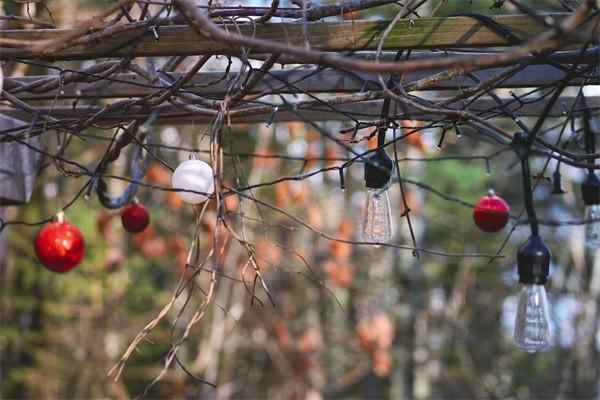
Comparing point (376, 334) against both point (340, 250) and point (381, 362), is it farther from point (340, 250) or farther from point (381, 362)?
point (340, 250)

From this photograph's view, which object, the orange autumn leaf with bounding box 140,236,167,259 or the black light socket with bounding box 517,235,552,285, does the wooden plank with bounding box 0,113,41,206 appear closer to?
the black light socket with bounding box 517,235,552,285

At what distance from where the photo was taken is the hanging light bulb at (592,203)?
2428 mm

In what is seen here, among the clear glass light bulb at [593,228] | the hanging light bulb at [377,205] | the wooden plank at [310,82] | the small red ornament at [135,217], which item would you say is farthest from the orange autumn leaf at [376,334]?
the hanging light bulb at [377,205]

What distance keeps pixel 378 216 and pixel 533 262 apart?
0.43 metres

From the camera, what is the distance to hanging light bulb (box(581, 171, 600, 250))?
7.97 feet

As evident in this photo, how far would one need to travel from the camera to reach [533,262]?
6.23ft

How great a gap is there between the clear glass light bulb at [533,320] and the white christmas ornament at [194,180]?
781mm

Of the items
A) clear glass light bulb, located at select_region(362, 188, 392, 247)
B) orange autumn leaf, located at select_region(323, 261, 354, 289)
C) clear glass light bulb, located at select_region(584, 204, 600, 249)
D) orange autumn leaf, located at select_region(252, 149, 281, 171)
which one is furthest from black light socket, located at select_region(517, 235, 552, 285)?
orange autumn leaf, located at select_region(323, 261, 354, 289)

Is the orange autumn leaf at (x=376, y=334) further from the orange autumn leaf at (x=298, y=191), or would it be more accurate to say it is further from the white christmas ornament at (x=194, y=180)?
the white christmas ornament at (x=194, y=180)

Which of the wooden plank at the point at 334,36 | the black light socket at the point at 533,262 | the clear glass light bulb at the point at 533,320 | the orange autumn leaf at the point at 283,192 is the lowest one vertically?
the clear glass light bulb at the point at 533,320

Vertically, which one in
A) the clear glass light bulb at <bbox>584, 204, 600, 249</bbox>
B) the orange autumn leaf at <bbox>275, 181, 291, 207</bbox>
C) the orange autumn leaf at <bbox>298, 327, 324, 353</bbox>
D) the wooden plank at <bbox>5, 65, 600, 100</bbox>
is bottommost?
the orange autumn leaf at <bbox>298, 327, 324, 353</bbox>

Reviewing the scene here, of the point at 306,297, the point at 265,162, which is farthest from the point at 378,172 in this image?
the point at 306,297

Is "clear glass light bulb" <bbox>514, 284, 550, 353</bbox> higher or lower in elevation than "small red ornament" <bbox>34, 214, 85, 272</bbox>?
lower

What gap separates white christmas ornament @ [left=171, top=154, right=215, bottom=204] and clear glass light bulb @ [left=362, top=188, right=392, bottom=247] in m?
0.52
